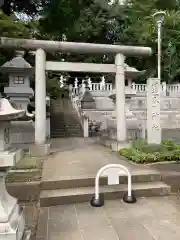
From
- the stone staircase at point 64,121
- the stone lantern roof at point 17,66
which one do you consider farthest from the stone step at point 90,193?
the stone staircase at point 64,121

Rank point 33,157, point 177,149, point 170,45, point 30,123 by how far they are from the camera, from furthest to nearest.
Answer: point 170,45, point 30,123, point 33,157, point 177,149

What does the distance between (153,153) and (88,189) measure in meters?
2.95

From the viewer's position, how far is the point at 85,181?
18.7 feet

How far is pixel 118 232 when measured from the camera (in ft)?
12.7

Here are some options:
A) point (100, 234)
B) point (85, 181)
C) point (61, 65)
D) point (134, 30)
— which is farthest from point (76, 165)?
point (134, 30)

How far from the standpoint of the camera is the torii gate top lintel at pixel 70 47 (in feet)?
28.2

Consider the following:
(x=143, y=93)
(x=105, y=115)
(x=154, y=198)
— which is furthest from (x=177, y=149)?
(x=143, y=93)

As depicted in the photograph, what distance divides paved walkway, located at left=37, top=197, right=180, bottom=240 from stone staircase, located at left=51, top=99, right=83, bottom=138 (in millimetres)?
10705

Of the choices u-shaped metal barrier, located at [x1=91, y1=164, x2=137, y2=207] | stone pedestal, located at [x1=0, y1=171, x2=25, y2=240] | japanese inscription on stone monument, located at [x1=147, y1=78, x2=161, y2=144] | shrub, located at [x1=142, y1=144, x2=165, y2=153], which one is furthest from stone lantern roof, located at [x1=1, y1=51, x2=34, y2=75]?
stone pedestal, located at [x1=0, y1=171, x2=25, y2=240]

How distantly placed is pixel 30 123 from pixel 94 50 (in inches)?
158

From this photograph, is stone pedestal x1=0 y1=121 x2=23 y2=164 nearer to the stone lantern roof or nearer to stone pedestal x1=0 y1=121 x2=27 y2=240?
stone pedestal x1=0 y1=121 x2=27 y2=240

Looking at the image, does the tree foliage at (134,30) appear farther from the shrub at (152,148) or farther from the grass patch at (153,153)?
the shrub at (152,148)

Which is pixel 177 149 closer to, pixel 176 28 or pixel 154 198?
pixel 154 198

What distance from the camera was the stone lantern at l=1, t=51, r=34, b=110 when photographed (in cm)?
1019
